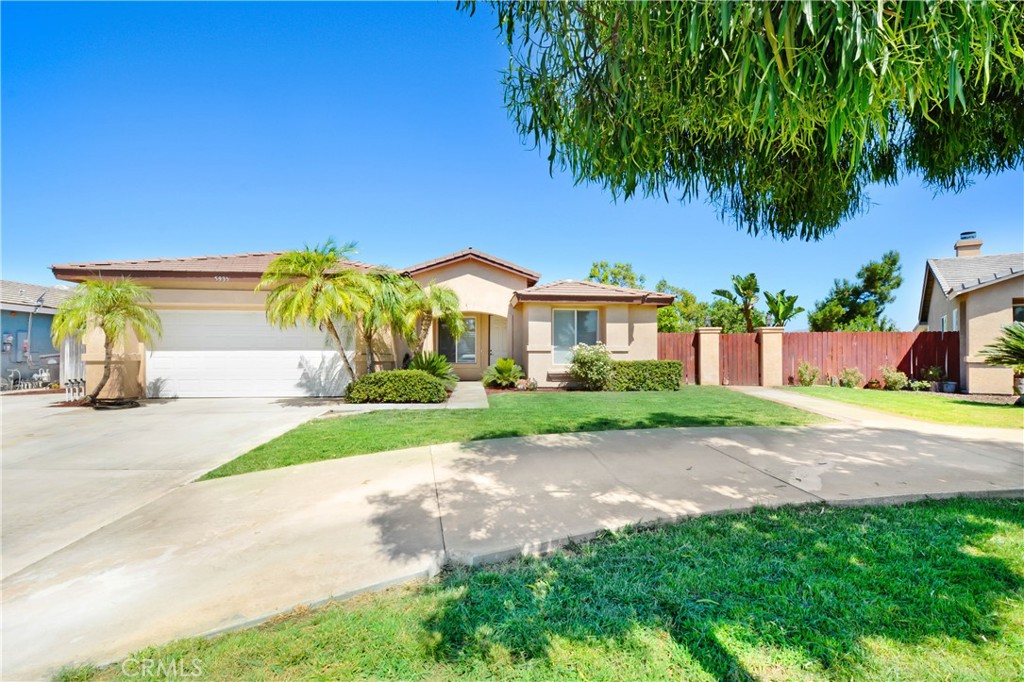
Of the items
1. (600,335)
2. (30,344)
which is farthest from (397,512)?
(30,344)

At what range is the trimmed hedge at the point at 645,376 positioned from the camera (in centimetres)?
1430

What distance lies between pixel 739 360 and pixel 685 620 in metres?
16.0

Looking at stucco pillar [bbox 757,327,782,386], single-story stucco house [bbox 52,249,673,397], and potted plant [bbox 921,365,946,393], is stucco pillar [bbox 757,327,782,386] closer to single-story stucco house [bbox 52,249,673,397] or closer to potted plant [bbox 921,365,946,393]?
single-story stucco house [bbox 52,249,673,397]

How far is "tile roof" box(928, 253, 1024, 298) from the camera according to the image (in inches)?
613

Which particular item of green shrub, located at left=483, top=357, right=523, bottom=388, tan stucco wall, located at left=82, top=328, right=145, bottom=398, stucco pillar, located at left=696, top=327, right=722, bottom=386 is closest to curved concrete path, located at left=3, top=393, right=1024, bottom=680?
green shrub, located at left=483, top=357, right=523, bottom=388

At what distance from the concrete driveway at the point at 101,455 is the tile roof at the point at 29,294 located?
32.7ft

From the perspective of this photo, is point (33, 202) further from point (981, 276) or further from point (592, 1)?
point (981, 276)

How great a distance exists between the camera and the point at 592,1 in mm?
2641

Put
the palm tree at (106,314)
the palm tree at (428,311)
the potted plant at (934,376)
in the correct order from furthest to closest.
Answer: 1. the potted plant at (934,376)
2. the palm tree at (428,311)
3. the palm tree at (106,314)

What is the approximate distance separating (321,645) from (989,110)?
6.53 meters

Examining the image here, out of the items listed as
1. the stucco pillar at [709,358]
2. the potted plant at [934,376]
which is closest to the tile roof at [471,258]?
the stucco pillar at [709,358]

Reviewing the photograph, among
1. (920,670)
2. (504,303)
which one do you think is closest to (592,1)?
(920,670)

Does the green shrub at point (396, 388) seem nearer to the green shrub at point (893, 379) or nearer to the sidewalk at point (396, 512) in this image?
the sidewalk at point (396, 512)

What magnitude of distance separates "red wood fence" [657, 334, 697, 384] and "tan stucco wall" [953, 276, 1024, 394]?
28.5 feet
